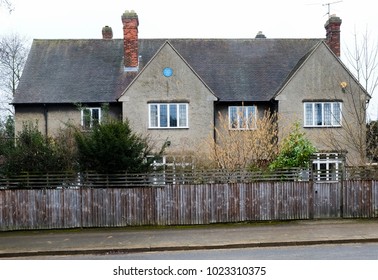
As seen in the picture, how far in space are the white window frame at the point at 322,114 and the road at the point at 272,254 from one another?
45.5 feet

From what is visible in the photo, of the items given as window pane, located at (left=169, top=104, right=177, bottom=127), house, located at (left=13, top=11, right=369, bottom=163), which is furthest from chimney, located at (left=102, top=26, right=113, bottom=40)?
window pane, located at (left=169, top=104, right=177, bottom=127)

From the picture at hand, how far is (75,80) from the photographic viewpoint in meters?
27.7

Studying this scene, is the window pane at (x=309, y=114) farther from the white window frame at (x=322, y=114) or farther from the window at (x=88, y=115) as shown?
the window at (x=88, y=115)

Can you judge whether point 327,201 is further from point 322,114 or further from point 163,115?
point 163,115

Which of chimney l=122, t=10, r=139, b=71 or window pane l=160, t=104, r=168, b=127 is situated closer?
window pane l=160, t=104, r=168, b=127

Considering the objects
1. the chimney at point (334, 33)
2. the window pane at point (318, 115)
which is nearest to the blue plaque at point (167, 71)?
the window pane at point (318, 115)

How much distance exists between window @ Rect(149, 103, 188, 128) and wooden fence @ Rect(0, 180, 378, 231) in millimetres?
9769

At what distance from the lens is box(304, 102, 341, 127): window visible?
25.8 m

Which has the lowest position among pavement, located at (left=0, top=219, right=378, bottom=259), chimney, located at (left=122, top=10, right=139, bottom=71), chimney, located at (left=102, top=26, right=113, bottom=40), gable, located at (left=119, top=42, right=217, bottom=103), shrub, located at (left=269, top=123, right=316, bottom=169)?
pavement, located at (left=0, top=219, right=378, bottom=259)

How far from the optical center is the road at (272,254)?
1105cm

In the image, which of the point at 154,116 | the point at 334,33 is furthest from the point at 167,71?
the point at 334,33

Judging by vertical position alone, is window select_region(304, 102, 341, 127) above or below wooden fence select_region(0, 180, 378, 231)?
above

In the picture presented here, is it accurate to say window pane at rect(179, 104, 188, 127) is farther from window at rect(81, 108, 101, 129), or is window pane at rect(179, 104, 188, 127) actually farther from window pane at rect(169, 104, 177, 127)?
window at rect(81, 108, 101, 129)

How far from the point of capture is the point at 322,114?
26.0 meters
